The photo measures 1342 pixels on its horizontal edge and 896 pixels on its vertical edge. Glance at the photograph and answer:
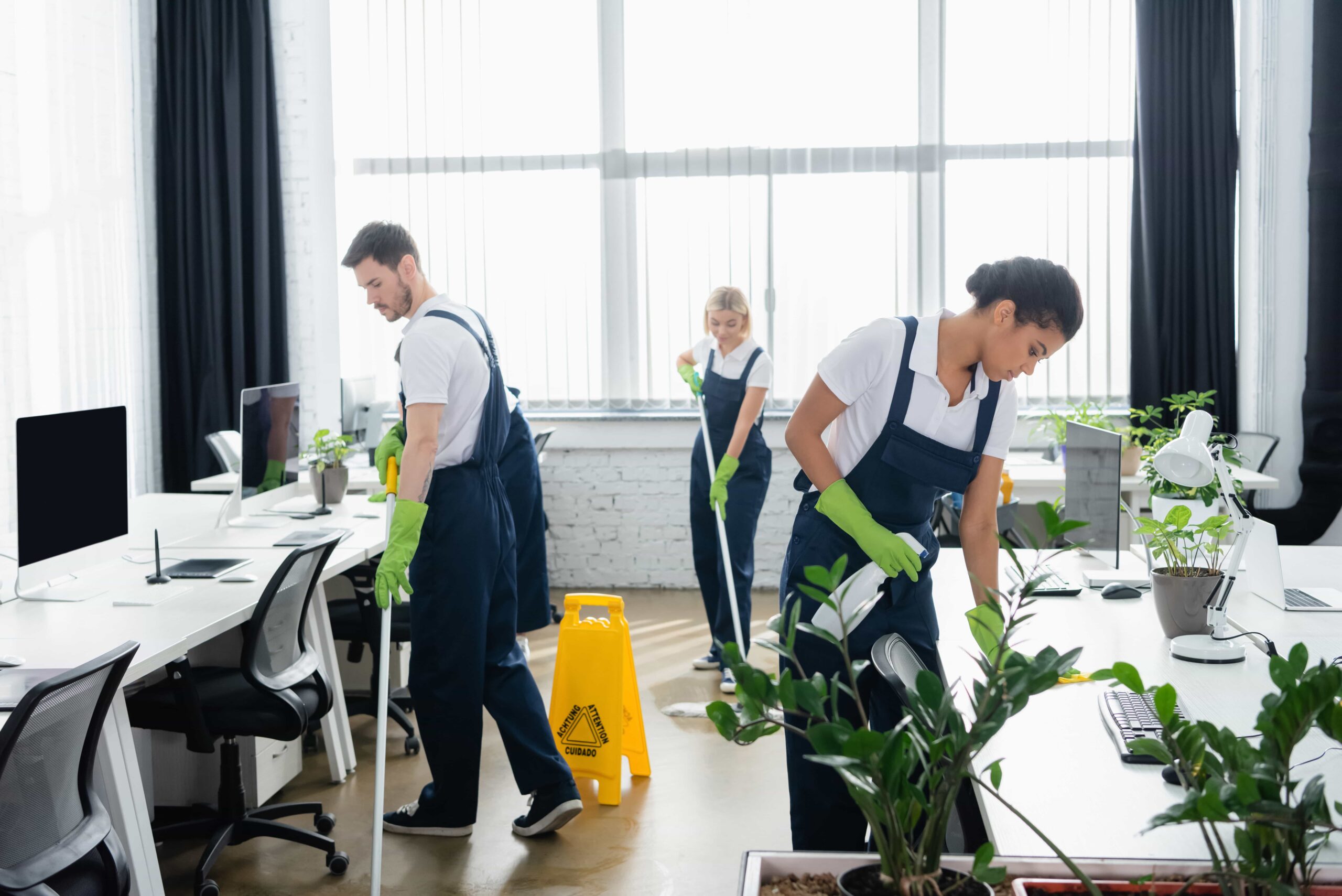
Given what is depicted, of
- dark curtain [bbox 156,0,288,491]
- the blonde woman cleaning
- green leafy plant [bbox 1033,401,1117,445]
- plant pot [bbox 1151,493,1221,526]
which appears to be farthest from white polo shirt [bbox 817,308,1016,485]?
dark curtain [bbox 156,0,288,491]

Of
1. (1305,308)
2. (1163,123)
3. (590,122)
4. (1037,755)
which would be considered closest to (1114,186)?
(1163,123)

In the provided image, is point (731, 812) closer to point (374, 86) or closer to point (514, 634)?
point (514, 634)

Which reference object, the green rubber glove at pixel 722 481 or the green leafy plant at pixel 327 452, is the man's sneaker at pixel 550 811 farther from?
the green leafy plant at pixel 327 452

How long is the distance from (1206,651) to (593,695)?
5.53 feet

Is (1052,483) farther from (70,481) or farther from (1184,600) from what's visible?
(70,481)

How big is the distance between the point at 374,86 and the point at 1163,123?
3.93 meters

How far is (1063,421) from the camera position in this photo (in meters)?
4.81

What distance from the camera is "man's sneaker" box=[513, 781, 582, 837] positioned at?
2.92m

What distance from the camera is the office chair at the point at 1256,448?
524 centimetres

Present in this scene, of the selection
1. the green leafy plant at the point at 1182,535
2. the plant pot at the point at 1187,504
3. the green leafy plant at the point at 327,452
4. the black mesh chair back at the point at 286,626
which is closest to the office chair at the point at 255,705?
the black mesh chair back at the point at 286,626

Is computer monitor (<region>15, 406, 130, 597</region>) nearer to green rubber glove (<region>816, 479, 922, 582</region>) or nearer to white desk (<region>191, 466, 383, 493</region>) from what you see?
green rubber glove (<region>816, 479, 922, 582</region>)

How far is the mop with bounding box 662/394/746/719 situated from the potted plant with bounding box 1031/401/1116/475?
1291 mm

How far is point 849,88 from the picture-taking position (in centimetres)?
569

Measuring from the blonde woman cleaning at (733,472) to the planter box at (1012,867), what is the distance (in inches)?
122
